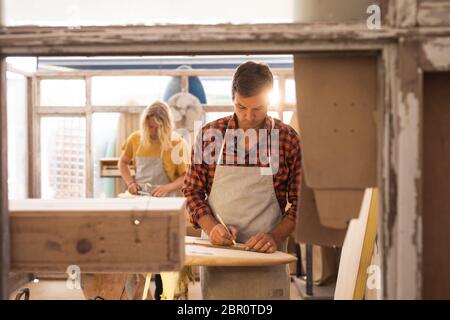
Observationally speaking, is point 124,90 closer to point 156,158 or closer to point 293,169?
point 156,158

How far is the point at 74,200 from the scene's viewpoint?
56.6 inches

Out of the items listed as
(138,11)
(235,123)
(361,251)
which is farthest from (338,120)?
(361,251)

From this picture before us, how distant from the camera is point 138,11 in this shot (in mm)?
1170

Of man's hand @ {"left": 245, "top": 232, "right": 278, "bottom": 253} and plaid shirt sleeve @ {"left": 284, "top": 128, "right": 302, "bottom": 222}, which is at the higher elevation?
plaid shirt sleeve @ {"left": 284, "top": 128, "right": 302, "bottom": 222}

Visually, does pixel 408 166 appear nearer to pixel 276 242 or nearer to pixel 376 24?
pixel 376 24

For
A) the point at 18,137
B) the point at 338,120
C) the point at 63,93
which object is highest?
the point at 63,93

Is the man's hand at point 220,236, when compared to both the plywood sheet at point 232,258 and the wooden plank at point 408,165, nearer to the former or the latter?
the plywood sheet at point 232,258

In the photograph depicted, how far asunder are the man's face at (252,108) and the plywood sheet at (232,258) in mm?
529

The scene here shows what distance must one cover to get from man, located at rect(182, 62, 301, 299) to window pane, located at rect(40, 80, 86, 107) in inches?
165

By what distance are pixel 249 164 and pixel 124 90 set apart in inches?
161

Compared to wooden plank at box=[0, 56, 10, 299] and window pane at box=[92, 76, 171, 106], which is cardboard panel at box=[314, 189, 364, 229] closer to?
wooden plank at box=[0, 56, 10, 299]

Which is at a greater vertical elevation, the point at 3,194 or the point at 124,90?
the point at 124,90

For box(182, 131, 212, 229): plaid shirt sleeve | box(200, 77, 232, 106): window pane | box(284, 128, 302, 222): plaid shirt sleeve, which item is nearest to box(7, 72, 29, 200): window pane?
box(200, 77, 232, 106): window pane

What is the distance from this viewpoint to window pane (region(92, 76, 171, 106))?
19.7 ft
